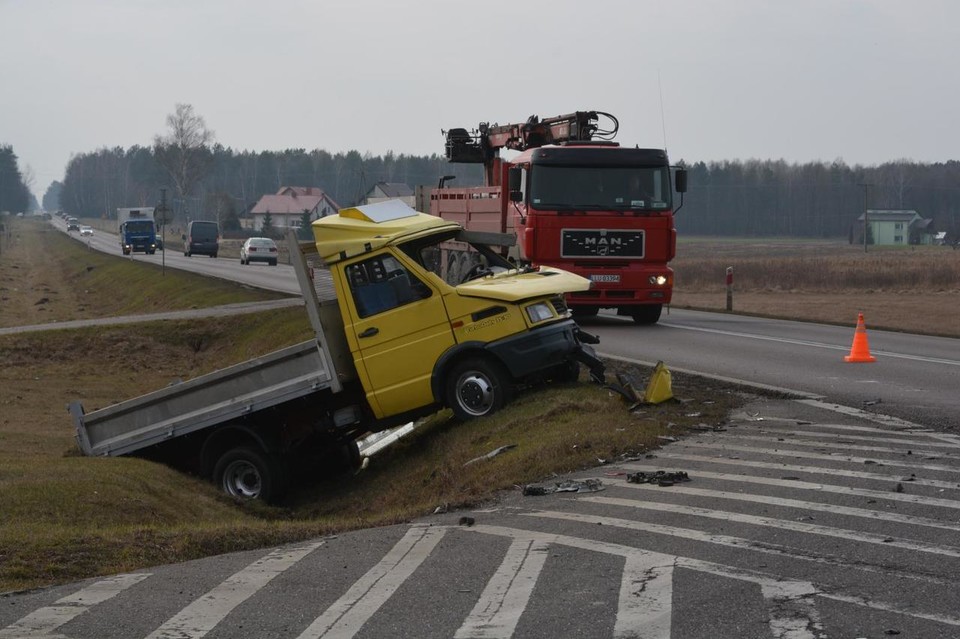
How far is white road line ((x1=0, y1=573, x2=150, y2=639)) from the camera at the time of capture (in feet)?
19.1

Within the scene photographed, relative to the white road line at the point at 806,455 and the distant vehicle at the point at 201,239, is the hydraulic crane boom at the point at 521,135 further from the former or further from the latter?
the distant vehicle at the point at 201,239

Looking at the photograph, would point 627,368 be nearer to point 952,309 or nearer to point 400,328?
point 400,328

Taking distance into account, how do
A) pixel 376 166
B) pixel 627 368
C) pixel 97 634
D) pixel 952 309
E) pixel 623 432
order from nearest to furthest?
pixel 97 634 < pixel 623 432 < pixel 627 368 < pixel 952 309 < pixel 376 166

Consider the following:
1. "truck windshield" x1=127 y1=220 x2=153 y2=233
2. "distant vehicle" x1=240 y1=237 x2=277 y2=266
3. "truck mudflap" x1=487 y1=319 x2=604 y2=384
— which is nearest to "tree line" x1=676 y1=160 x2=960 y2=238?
"truck windshield" x1=127 y1=220 x2=153 y2=233

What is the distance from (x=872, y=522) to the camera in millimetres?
7375

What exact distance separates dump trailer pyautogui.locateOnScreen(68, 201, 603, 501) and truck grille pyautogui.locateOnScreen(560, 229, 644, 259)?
8027mm

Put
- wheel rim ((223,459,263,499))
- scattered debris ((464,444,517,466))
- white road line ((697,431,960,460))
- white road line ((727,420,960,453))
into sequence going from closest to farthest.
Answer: white road line ((697,431,960,460)), white road line ((727,420,960,453)), scattered debris ((464,444,517,466)), wheel rim ((223,459,263,499))

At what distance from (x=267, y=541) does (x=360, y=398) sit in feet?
14.9

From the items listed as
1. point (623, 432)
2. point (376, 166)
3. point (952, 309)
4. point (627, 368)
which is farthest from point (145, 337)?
point (376, 166)

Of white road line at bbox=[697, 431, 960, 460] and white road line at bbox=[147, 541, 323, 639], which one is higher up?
white road line at bbox=[147, 541, 323, 639]

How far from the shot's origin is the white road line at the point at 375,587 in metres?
5.79

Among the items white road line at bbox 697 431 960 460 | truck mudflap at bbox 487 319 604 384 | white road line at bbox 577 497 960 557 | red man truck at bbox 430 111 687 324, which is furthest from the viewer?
red man truck at bbox 430 111 687 324

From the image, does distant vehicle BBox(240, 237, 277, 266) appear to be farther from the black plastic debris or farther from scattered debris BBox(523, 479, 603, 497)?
the black plastic debris

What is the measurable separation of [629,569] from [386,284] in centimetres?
598
